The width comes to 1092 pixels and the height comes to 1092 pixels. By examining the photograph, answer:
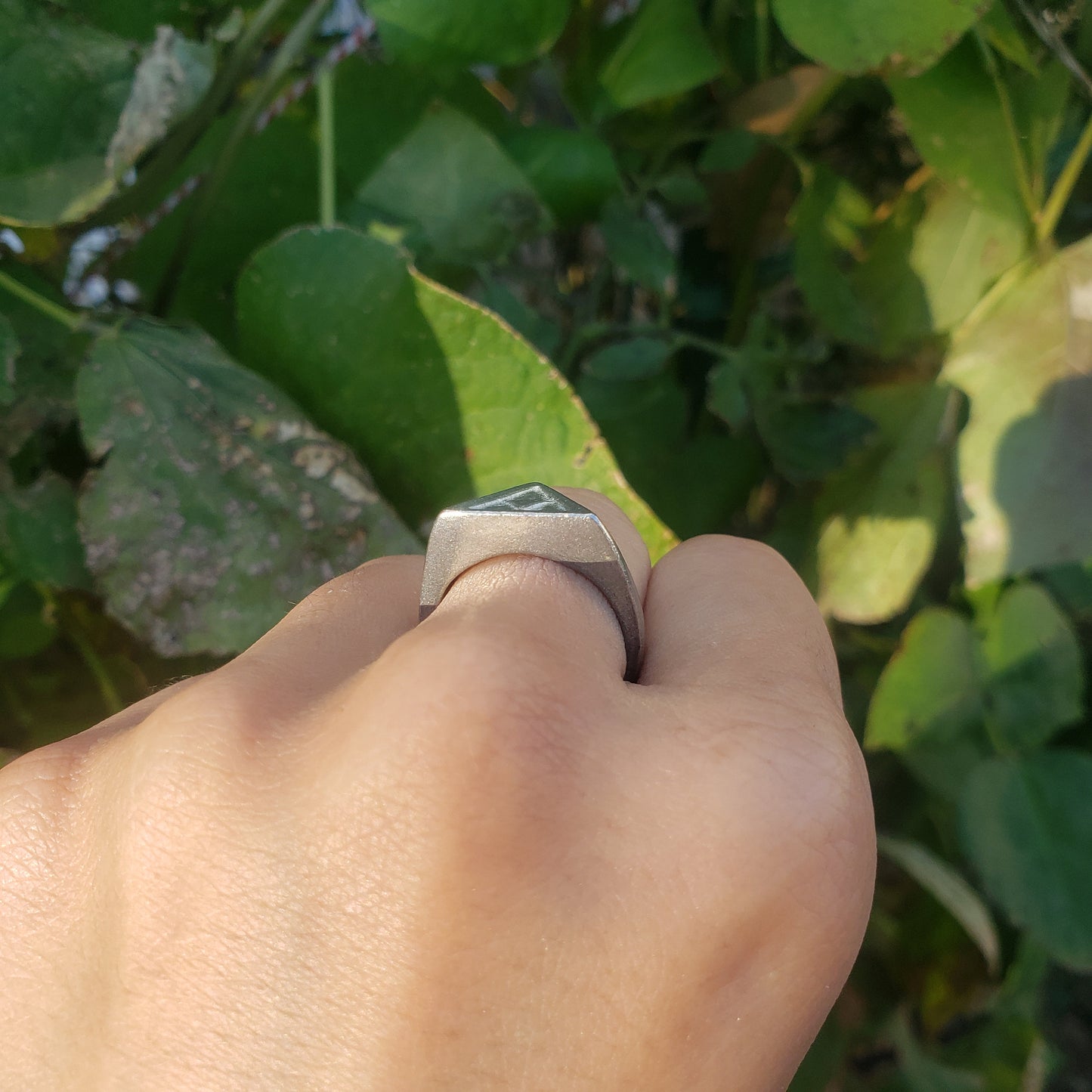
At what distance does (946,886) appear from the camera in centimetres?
64

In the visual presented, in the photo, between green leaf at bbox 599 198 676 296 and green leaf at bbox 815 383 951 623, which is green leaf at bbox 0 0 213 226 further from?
green leaf at bbox 815 383 951 623

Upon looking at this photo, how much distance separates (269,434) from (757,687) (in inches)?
9.7

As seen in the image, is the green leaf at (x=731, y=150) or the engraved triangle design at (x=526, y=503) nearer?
the engraved triangle design at (x=526, y=503)

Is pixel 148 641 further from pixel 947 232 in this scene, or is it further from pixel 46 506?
pixel 947 232

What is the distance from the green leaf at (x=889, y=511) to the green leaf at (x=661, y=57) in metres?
0.21

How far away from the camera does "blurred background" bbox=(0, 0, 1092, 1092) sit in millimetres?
390

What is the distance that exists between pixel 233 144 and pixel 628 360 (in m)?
0.22

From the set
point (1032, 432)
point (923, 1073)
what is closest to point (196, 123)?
point (1032, 432)

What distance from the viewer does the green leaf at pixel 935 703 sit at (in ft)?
1.93

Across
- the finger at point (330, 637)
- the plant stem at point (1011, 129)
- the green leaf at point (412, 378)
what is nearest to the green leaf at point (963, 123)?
the plant stem at point (1011, 129)

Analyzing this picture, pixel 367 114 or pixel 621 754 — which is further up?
pixel 367 114

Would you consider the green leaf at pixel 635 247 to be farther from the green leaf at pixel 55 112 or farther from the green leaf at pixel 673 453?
the green leaf at pixel 55 112

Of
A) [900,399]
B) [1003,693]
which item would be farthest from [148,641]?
[1003,693]

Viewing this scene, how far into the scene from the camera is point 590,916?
0.21 m
